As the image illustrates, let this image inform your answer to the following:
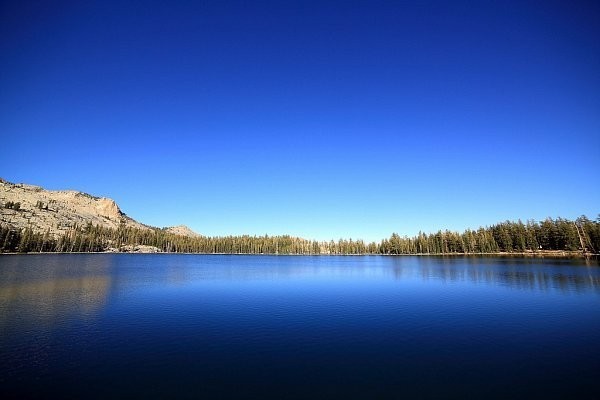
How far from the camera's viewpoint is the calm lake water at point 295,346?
1697 cm

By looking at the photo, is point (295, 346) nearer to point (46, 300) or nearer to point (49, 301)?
point (49, 301)

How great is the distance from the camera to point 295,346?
78.6 ft

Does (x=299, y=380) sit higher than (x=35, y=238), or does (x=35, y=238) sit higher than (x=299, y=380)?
(x=35, y=238)

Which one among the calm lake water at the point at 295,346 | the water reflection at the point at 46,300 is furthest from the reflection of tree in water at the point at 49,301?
the calm lake water at the point at 295,346

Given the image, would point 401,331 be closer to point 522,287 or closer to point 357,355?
point 357,355

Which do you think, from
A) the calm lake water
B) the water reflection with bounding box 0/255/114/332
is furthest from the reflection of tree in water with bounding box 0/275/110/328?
the calm lake water

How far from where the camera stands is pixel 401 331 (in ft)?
93.7

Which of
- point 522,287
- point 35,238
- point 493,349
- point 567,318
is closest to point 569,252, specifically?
point 522,287

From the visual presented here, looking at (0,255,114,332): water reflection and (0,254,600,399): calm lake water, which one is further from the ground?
(0,255,114,332): water reflection

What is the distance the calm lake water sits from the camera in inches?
668

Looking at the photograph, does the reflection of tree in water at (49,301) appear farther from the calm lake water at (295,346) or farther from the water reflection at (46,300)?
the calm lake water at (295,346)

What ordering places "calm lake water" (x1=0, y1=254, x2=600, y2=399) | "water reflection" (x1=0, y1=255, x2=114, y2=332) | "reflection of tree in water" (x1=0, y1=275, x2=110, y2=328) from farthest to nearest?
1. "reflection of tree in water" (x1=0, y1=275, x2=110, y2=328)
2. "water reflection" (x1=0, y1=255, x2=114, y2=332)
3. "calm lake water" (x1=0, y1=254, x2=600, y2=399)

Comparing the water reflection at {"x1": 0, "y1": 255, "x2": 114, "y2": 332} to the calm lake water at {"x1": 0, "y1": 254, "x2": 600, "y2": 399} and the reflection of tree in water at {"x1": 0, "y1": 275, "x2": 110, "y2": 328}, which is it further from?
the calm lake water at {"x1": 0, "y1": 254, "x2": 600, "y2": 399}

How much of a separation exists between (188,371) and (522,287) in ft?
192
